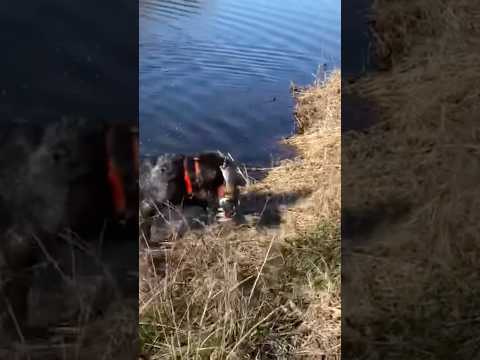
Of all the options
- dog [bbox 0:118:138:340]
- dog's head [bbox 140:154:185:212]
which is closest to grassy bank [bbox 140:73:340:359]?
dog's head [bbox 140:154:185:212]

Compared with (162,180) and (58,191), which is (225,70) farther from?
(58,191)

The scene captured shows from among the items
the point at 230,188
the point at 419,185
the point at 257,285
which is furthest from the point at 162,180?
the point at 419,185

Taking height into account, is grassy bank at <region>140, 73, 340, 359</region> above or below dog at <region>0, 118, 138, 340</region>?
below

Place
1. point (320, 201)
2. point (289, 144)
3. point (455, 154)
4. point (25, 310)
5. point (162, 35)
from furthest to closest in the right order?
point (289, 144) < point (320, 201) < point (162, 35) < point (455, 154) < point (25, 310)

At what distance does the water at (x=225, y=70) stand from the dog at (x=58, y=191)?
0.86 m

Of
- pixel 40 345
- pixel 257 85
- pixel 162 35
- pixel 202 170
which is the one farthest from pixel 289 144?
pixel 40 345

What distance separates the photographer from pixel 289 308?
77.7 inches

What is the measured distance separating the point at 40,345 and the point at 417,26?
56.2 inches

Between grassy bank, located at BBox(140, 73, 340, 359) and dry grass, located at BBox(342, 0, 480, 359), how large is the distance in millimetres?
162

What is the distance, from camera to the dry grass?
172 cm

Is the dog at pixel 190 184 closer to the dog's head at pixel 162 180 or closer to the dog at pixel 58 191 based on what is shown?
the dog's head at pixel 162 180

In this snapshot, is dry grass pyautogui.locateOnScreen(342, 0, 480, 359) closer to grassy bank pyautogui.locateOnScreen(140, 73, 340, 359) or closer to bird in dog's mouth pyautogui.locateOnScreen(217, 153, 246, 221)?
grassy bank pyautogui.locateOnScreen(140, 73, 340, 359)

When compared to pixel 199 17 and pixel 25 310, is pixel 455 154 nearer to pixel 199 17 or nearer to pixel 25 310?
pixel 199 17

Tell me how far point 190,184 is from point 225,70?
455mm
